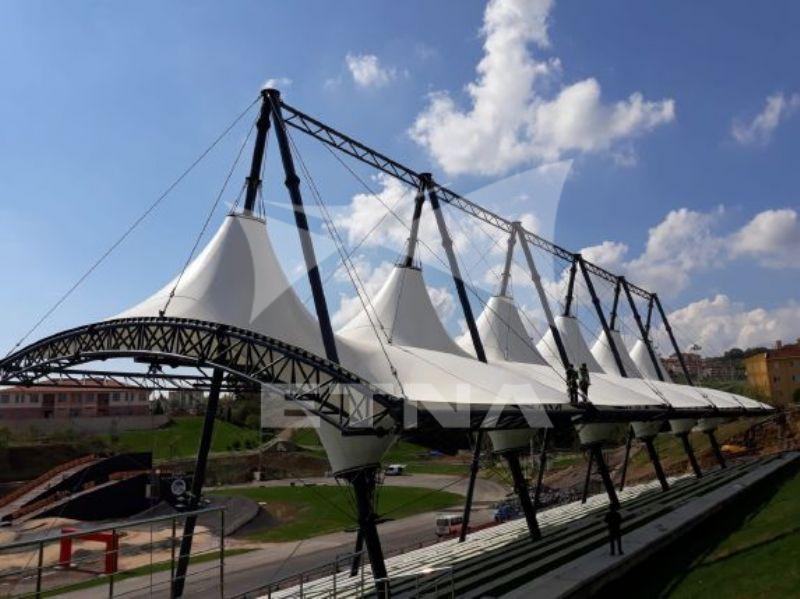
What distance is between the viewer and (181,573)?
58.5 feet

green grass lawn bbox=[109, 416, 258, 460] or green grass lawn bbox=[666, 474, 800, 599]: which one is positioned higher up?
green grass lawn bbox=[109, 416, 258, 460]

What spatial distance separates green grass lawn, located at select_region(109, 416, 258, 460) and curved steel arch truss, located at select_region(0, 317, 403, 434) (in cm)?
5258

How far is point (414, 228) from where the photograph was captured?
3106 cm

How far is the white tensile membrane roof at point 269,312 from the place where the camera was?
19922mm

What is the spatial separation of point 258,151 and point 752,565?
65.1ft

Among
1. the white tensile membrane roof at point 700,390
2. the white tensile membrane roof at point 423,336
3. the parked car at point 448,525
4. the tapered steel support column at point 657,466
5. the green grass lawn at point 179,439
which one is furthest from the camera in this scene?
the green grass lawn at point 179,439

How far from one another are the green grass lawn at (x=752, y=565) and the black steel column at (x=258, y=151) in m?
17.9

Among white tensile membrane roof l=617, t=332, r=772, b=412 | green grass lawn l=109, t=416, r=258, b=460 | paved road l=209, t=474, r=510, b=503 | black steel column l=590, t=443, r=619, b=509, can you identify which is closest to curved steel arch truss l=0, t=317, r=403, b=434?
black steel column l=590, t=443, r=619, b=509

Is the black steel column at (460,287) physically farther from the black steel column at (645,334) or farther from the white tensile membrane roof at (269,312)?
the black steel column at (645,334)

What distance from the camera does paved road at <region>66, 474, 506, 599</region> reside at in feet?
98.8

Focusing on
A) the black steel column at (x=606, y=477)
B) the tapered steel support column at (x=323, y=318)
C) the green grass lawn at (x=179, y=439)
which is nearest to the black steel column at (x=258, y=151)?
the tapered steel support column at (x=323, y=318)

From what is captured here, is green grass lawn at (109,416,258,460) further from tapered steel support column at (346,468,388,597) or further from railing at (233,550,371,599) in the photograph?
tapered steel support column at (346,468,388,597)

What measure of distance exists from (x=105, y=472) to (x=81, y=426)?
1214 inches

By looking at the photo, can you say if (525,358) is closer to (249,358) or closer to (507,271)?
(507,271)
